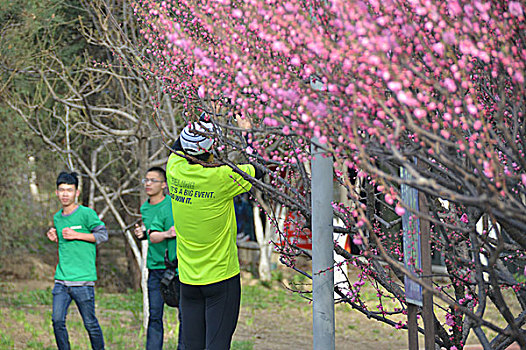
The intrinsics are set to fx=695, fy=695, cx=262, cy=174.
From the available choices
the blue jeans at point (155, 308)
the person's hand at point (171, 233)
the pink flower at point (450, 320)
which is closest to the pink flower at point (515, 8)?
the pink flower at point (450, 320)

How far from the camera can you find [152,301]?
21.9ft

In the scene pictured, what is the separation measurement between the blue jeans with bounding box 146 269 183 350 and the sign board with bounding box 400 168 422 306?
12.3 feet

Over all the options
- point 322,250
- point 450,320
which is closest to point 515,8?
point 322,250

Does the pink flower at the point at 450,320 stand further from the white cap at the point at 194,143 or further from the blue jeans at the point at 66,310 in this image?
the blue jeans at the point at 66,310

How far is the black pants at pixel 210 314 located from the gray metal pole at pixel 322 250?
50.1 inches

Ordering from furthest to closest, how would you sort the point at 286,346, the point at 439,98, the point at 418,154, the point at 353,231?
1. the point at 286,346
2. the point at 353,231
3. the point at 439,98
4. the point at 418,154

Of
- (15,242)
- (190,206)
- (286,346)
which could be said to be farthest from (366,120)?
(15,242)

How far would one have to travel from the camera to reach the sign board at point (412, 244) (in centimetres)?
315

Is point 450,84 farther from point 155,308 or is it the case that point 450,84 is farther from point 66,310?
point 66,310

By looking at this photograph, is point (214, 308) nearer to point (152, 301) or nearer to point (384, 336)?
point (152, 301)

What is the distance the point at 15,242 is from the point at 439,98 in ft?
44.4

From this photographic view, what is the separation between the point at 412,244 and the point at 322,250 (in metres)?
0.54

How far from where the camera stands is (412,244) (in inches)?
128

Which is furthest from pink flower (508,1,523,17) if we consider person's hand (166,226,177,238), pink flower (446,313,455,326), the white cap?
person's hand (166,226,177,238)
